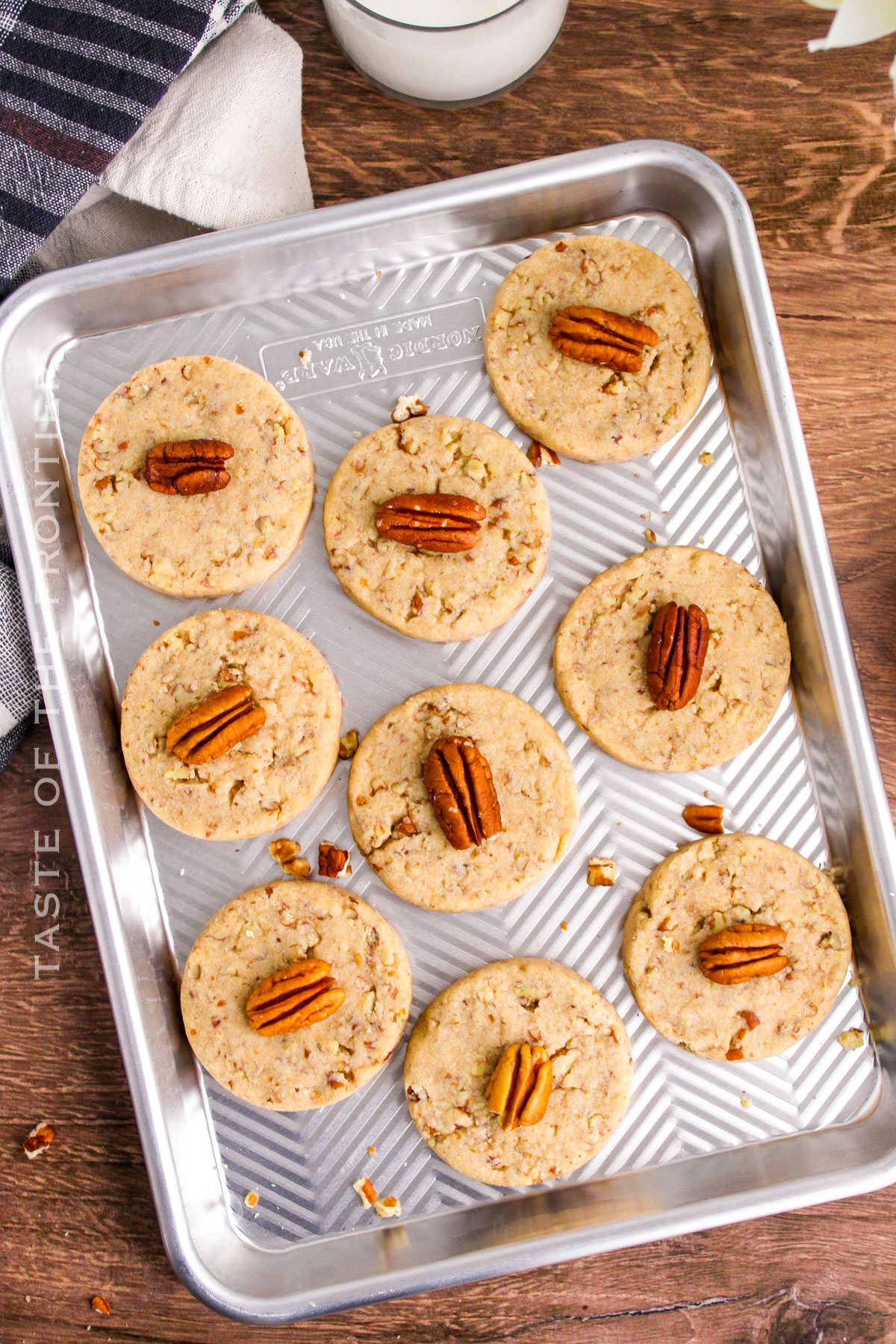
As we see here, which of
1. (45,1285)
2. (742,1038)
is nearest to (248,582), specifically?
(742,1038)

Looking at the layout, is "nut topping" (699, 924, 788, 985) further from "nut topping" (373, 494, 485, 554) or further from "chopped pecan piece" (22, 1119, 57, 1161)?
"chopped pecan piece" (22, 1119, 57, 1161)

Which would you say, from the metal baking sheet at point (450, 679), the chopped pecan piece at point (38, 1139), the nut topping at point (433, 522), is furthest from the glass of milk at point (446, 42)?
the chopped pecan piece at point (38, 1139)

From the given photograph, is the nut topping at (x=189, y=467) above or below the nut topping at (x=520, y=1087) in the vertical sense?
above

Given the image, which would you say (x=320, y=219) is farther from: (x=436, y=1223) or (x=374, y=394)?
(x=436, y=1223)

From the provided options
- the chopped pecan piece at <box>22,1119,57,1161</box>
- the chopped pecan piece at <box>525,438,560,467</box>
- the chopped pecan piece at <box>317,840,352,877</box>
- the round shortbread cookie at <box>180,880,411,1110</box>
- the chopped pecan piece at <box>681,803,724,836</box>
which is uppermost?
the chopped pecan piece at <box>525,438,560,467</box>

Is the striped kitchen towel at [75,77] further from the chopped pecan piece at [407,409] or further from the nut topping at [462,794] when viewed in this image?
the nut topping at [462,794]

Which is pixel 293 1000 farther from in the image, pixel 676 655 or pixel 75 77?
pixel 75 77

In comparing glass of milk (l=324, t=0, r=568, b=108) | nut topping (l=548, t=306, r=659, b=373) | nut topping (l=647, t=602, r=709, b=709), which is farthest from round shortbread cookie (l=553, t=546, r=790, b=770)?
glass of milk (l=324, t=0, r=568, b=108)
